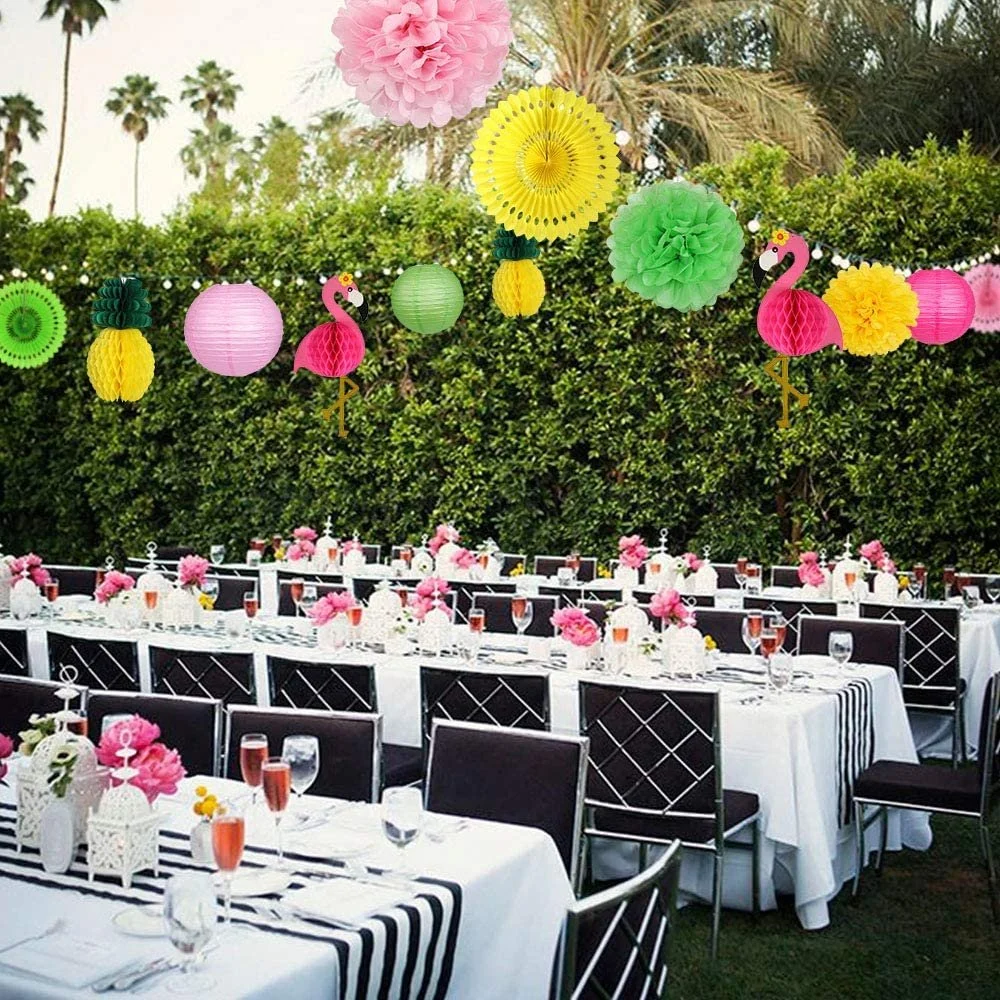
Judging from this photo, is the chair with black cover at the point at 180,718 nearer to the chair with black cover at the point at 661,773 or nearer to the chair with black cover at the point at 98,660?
the chair with black cover at the point at 661,773

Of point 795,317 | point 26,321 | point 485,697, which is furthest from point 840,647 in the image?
point 26,321

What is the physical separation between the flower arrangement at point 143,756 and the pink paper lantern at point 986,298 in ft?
24.1

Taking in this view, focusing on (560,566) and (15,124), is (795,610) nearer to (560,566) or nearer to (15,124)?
(560,566)

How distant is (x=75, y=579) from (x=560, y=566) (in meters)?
3.13

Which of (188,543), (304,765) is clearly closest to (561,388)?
(188,543)

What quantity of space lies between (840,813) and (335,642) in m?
2.19

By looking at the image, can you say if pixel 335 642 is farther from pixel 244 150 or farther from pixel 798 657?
pixel 244 150

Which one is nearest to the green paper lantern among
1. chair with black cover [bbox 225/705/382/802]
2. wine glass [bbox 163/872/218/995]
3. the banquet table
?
chair with black cover [bbox 225/705/382/802]

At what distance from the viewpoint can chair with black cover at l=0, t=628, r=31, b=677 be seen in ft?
20.9

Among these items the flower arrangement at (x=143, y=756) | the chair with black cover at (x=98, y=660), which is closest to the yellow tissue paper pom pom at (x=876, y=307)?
the chair with black cover at (x=98, y=660)

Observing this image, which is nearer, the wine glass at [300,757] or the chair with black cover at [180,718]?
the wine glass at [300,757]

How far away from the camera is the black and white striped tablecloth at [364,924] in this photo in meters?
2.76

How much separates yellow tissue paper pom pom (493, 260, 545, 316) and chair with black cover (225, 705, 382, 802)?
161 inches

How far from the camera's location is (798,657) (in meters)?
6.26
